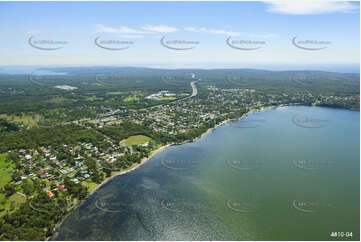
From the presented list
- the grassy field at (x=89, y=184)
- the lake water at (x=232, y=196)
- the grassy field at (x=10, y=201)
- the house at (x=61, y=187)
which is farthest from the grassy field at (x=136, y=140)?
the grassy field at (x=10, y=201)

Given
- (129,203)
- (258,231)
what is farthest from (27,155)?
(258,231)

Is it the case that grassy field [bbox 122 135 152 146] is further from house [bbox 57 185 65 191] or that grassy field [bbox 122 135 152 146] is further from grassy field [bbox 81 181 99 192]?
house [bbox 57 185 65 191]

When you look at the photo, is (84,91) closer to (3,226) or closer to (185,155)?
(185,155)

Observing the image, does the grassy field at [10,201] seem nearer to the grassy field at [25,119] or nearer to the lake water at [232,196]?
the lake water at [232,196]

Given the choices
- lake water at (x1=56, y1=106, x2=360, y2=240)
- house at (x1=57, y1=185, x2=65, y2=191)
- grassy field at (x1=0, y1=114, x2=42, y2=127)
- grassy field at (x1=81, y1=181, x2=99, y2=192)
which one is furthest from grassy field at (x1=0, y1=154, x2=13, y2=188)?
grassy field at (x1=0, y1=114, x2=42, y2=127)

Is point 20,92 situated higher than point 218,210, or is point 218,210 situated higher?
point 20,92
